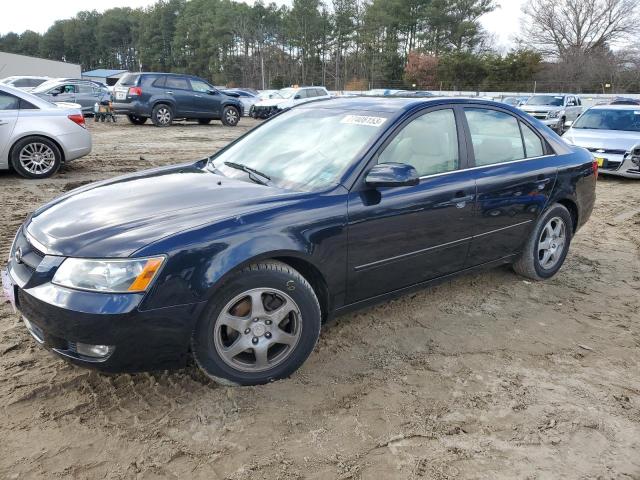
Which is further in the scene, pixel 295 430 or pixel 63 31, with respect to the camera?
pixel 63 31

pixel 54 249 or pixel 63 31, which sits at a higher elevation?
pixel 63 31

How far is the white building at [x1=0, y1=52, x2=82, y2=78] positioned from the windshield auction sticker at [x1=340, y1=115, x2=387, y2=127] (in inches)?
2131

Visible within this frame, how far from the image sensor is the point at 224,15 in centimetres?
7519

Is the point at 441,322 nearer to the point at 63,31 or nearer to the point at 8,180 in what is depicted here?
the point at 8,180

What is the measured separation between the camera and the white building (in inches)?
2045

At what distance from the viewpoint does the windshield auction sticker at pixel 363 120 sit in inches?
131

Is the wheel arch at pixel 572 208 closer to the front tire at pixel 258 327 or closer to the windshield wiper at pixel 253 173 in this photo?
the windshield wiper at pixel 253 173

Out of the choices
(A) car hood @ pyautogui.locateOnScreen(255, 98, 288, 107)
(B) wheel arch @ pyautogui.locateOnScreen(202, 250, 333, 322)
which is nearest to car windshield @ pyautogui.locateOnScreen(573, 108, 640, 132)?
(B) wheel arch @ pyautogui.locateOnScreen(202, 250, 333, 322)

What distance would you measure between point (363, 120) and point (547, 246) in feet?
7.06

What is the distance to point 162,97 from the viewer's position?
16.5 metres

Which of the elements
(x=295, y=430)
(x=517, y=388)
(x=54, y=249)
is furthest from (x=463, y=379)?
Answer: (x=54, y=249)

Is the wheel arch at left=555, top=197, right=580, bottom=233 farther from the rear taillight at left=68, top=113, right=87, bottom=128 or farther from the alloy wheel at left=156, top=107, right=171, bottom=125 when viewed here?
the alloy wheel at left=156, top=107, right=171, bottom=125

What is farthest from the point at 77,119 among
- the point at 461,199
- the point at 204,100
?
the point at 204,100

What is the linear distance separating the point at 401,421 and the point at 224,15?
81327 millimetres
